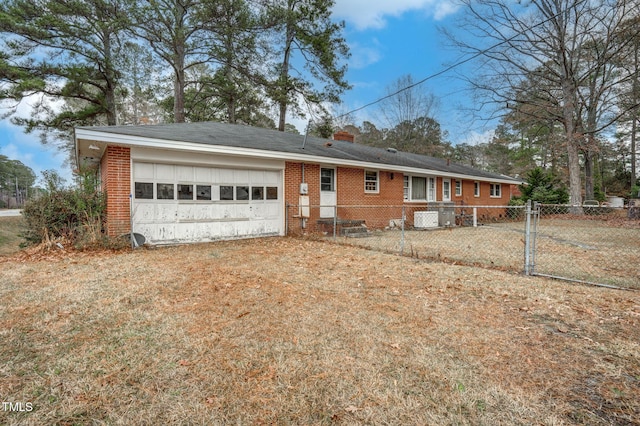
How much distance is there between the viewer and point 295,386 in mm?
2156

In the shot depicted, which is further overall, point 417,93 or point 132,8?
point 417,93

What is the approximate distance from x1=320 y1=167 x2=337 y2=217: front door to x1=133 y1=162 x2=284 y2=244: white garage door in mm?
1775

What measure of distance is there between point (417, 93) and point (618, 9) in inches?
640

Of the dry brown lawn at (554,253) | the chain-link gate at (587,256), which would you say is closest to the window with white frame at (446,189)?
the chain-link gate at (587,256)

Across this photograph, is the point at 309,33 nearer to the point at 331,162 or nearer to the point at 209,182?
the point at 331,162

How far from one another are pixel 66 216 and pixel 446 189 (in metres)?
16.1

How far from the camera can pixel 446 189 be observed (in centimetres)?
1662

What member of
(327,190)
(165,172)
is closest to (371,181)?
(327,190)

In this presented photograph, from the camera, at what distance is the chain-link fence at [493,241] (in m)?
5.56

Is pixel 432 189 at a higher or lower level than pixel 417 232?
higher

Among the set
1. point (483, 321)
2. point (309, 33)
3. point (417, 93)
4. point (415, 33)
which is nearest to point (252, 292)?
point (483, 321)

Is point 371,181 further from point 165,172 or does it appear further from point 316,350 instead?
point 316,350

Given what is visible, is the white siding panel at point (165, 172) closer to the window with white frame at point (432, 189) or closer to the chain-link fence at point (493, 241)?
the chain-link fence at point (493, 241)

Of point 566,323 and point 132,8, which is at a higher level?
point 132,8
